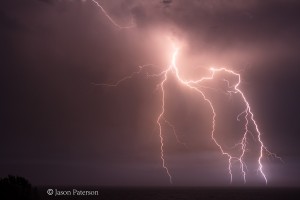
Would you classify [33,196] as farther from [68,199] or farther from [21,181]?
[68,199]

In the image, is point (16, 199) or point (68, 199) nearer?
point (16, 199)

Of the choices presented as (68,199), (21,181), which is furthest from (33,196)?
(68,199)

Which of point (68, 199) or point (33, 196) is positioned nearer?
point (33, 196)

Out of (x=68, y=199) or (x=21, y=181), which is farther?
(x=68, y=199)

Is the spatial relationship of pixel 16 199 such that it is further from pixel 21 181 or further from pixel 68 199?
pixel 68 199

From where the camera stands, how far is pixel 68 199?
72.0 metres

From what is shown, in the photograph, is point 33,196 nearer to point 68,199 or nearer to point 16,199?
point 16,199

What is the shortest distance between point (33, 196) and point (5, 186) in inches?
83.3

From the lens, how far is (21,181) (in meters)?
29.1

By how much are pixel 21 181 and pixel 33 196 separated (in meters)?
1.30

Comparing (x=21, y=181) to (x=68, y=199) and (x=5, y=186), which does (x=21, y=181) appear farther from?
(x=68, y=199)

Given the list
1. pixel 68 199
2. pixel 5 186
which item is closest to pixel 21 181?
pixel 5 186

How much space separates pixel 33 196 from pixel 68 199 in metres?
44.0

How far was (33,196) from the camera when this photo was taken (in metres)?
29.4
